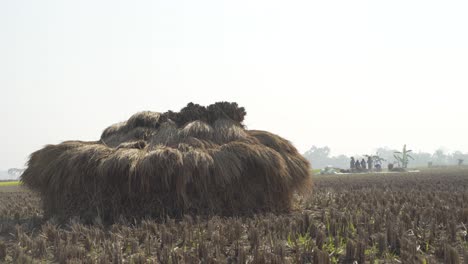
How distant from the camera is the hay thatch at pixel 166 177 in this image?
6.51 meters

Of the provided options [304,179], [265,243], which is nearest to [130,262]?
[265,243]

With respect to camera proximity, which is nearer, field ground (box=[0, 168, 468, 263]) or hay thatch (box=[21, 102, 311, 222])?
field ground (box=[0, 168, 468, 263])

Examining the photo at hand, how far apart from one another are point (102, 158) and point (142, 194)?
2.89 ft

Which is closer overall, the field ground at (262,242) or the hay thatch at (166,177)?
the field ground at (262,242)

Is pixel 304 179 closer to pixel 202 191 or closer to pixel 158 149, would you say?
pixel 202 191

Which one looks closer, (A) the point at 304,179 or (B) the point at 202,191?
(B) the point at 202,191

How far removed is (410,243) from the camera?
4.15m

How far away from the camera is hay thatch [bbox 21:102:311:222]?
6508mm

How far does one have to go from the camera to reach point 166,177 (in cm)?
640

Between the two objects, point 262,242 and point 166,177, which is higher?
point 166,177

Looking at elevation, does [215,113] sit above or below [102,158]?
above

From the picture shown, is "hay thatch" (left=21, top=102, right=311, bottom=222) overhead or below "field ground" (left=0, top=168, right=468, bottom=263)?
overhead

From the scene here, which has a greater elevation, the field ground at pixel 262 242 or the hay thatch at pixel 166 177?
the hay thatch at pixel 166 177

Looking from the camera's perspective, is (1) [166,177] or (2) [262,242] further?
(1) [166,177]
